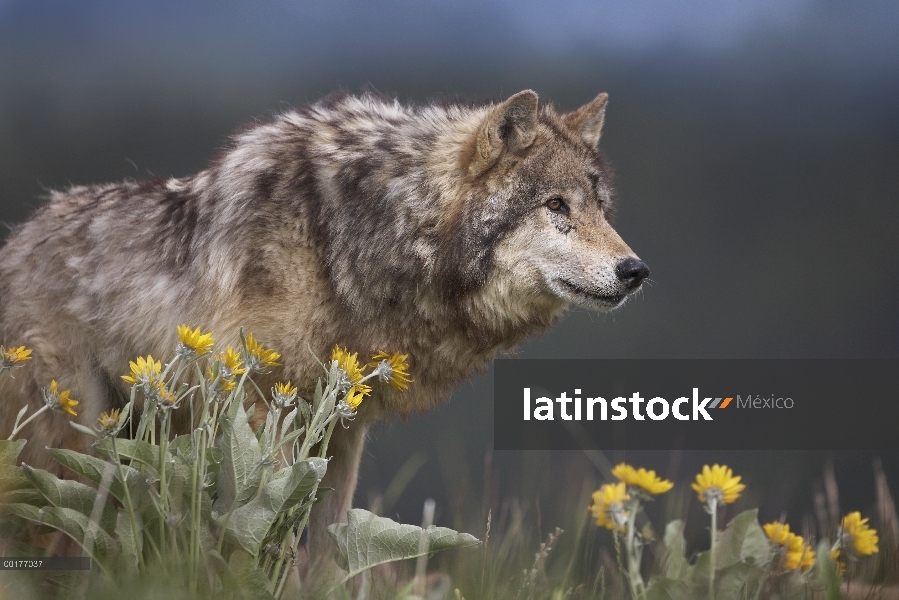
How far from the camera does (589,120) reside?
3420 mm

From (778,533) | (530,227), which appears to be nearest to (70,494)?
(778,533)

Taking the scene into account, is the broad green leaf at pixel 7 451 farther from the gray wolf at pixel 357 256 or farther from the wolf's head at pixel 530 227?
the wolf's head at pixel 530 227

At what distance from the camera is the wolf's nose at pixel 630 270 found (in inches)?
117

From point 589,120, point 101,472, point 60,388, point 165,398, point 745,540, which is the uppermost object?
point 589,120

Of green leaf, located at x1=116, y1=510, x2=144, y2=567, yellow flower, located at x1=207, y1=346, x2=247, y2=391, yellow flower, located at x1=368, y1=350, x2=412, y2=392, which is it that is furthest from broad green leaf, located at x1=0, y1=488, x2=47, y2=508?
yellow flower, located at x1=368, y1=350, x2=412, y2=392

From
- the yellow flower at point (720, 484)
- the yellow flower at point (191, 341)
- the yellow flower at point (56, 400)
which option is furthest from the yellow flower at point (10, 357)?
the yellow flower at point (720, 484)

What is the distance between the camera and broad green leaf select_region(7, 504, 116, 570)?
6.42ft

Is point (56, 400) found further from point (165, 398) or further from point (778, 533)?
point (778, 533)

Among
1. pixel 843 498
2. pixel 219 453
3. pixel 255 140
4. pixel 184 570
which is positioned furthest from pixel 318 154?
pixel 843 498

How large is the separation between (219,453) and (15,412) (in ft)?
5.65

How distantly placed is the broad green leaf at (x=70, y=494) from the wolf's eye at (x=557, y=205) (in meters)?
1.78

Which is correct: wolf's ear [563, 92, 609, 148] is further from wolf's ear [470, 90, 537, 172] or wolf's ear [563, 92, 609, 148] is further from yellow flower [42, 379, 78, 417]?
yellow flower [42, 379, 78, 417]

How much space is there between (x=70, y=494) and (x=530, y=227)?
174 centimetres

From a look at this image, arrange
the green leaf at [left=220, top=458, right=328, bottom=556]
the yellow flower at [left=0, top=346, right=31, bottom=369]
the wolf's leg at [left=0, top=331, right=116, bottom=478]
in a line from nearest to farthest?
1. the green leaf at [left=220, top=458, right=328, bottom=556]
2. the yellow flower at [left=0, top=346, right=31, bottom=369]
3. the wolf's leg at [left=0, top=331, right=116, bottom=478]
